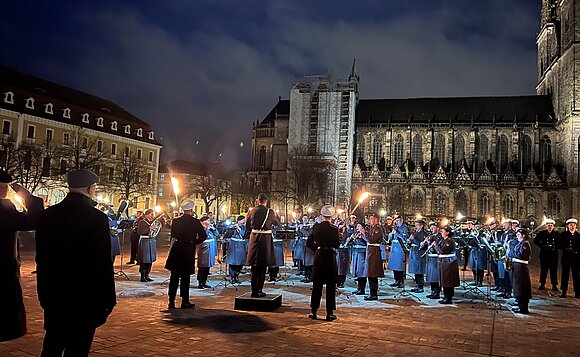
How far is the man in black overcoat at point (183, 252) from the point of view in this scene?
30.6 ft

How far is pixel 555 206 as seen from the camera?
184 ft

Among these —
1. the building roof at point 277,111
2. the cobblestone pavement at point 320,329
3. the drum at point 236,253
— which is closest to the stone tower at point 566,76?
the building roof at point 277,111

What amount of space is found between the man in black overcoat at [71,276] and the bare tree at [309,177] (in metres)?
46.5

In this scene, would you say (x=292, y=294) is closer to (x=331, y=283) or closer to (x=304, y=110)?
(x=331, y=283)

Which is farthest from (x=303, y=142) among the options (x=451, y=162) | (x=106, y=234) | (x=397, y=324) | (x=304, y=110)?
(x=106, y=234)

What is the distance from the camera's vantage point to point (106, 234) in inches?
164

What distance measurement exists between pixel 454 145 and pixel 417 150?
16.0 ft

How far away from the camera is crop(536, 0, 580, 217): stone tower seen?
180 feet

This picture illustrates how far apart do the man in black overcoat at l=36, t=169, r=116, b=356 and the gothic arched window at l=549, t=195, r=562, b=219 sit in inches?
2413

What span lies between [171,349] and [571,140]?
59877mm

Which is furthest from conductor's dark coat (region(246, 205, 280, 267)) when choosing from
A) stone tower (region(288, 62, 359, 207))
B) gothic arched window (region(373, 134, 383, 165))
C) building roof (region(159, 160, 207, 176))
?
building roof (region(159, 160, 207, 176))

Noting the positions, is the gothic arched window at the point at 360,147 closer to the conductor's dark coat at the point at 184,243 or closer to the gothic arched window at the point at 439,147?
the gothic arched window at the point at 439,147

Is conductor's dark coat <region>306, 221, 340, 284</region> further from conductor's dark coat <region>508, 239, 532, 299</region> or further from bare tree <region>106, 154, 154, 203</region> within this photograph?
bare tree <region>106, 154, 154, 203</region>

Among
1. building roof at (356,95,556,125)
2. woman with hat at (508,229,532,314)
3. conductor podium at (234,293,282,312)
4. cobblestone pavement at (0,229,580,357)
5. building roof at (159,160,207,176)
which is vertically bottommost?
cobblestone pavement at (0,229,580,357)
